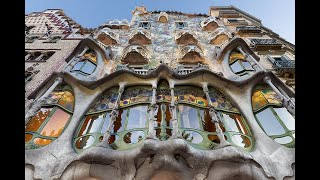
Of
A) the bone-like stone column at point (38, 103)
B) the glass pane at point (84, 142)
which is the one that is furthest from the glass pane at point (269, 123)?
the bone-like stone column at point (38, 103)

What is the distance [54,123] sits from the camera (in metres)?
9.91

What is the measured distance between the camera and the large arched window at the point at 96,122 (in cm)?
906

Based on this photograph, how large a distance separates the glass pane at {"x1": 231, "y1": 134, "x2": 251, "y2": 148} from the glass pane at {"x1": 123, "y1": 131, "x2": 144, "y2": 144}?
3022mm

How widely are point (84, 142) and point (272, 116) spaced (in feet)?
22.3

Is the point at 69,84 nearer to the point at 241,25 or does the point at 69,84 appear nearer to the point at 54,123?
the point at 54,123

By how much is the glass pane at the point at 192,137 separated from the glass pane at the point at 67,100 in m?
4.62

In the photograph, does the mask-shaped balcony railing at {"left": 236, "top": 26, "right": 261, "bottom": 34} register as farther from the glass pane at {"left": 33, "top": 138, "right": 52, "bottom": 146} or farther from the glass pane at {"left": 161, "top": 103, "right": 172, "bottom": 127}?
the glass pane at {"left": 33, "top": 138, "right": 52, "bottom": 146}

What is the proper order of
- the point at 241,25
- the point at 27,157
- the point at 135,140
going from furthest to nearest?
the point at 241,25 < the point at 135,140 < the point at 27,157

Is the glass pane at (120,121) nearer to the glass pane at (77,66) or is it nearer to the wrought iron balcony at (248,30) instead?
the glass pane at (77,66)

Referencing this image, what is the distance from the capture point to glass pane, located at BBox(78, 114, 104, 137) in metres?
9.59
